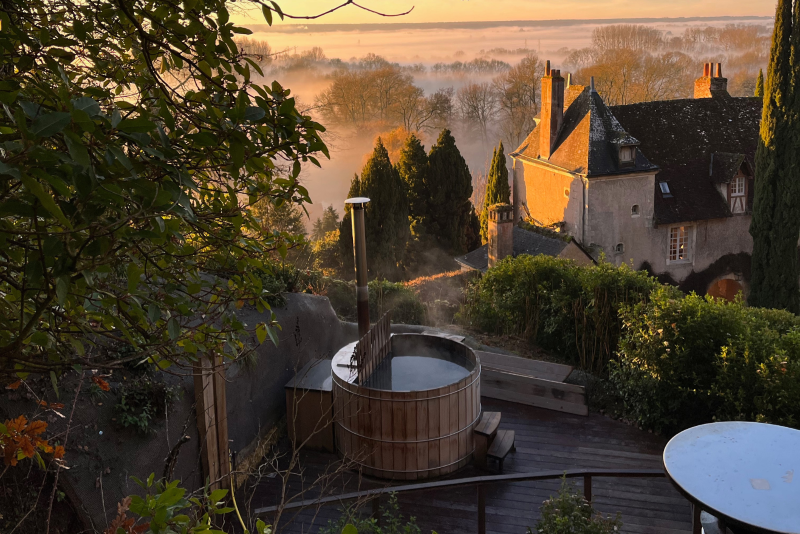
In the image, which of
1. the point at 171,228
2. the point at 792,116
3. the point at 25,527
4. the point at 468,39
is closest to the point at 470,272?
the point at 792,116

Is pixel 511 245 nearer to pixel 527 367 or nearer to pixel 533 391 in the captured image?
pixel 527 367

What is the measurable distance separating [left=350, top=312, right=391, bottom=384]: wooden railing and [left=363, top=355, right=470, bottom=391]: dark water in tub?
0.32 ft

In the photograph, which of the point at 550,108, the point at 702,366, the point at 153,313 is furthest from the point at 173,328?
the point at 550,108

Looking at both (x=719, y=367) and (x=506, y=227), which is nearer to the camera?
(x=719, y=367)

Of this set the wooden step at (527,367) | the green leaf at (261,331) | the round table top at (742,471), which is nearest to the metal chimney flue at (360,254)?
the wooden step at (527,367)

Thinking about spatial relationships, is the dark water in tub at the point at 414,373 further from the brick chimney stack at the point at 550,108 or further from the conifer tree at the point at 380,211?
the brick chimney stack at the point at 550,108

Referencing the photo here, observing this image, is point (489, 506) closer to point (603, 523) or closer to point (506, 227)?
point (603, 523)

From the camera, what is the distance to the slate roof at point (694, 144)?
2391 cm

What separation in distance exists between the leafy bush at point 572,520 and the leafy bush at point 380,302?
696 cm

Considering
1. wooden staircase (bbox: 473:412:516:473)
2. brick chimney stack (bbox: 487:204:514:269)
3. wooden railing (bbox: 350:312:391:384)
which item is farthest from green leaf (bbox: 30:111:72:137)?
brick chimney stack (bbox: 487:204:514:269)

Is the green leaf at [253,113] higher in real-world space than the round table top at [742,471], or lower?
higher

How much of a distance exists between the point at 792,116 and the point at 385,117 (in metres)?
25.5

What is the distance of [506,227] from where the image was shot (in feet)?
62.8

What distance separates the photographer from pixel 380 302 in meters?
12.4
